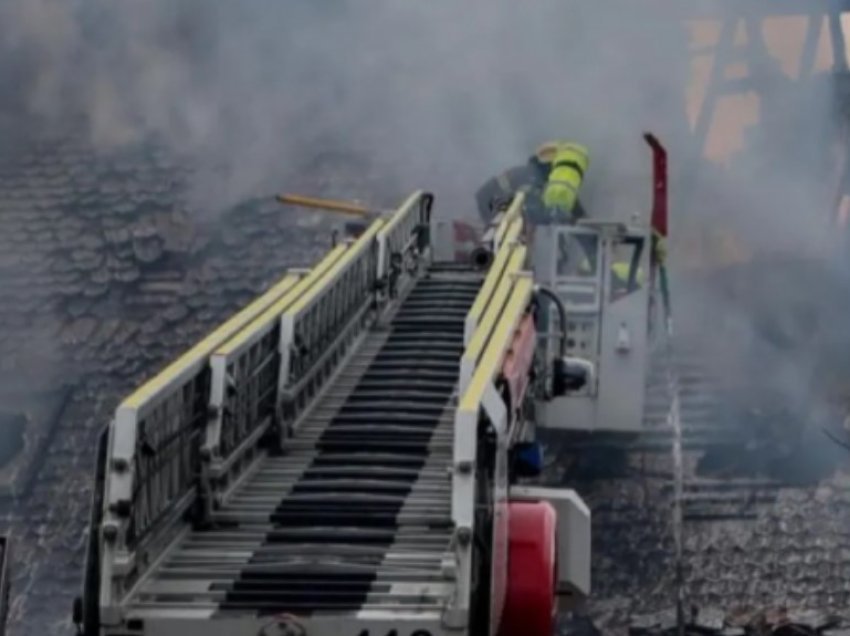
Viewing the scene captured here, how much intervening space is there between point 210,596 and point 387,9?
52.0ft

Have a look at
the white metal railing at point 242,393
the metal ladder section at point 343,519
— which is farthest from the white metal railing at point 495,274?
the white metal railing at point 242,393

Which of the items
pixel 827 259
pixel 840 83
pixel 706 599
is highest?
pixel 840 83

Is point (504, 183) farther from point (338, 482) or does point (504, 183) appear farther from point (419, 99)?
point (338, 482)

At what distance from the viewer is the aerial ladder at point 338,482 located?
8.95 meters

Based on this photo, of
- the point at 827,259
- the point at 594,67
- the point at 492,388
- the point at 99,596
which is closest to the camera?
the point at 99,596

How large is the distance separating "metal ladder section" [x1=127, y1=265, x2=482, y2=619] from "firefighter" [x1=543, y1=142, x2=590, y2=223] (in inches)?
176

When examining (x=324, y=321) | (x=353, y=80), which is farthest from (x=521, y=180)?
(x=353, y=80)

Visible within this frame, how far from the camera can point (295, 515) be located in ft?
32.6

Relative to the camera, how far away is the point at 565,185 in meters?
16.8

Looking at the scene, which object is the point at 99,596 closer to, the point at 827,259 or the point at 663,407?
the point at 663,407

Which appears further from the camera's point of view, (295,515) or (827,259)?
(827,259)

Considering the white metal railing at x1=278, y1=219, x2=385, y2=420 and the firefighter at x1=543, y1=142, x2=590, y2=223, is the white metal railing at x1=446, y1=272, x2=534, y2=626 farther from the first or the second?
the firefighter at x1=543, y1=142, x2=590, y2=223

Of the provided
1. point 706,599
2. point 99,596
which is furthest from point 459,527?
point 706,599

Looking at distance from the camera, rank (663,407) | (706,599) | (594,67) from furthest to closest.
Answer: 1. (594,67)
2. (663,407)
3. (706,599)
